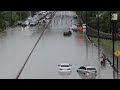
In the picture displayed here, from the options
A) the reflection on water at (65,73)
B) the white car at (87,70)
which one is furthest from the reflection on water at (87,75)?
the reflection on water at (65,73)

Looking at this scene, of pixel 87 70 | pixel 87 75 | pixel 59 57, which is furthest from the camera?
pixel 59 57

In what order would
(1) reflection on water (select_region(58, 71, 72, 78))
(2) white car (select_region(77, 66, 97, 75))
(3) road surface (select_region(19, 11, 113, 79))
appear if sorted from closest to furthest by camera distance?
(3) road surface (select_region(19, 11, 113, 79)) → (1) reflection on water (select_region(58, 71, 72, 78)) → (2) white car (select_region(77, 66, 97, 75))

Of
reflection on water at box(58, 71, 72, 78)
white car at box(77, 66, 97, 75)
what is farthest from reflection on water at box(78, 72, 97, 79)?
reflection on water at box(58, 71, 72, 78)

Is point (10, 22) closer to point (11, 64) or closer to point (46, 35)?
point (46, 35)

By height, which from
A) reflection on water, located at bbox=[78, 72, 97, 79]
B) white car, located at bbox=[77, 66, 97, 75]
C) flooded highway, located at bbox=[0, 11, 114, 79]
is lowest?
reflection on water, located at bbox=[78, 72, 97, 79]

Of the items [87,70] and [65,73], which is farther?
[65,73]

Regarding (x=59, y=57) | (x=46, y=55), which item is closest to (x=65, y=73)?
(x=59, y=57)

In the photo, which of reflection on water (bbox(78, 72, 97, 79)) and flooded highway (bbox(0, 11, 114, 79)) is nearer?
reflection on water (bbox(78, 72, 97, 79))

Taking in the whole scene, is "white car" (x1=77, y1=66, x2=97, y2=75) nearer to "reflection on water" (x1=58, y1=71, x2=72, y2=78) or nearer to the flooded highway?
the flooded highway

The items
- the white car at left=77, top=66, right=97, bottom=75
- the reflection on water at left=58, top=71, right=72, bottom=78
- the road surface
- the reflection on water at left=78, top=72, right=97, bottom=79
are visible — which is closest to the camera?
the reflection on water at left=78, top=72, right=97, bottom=79

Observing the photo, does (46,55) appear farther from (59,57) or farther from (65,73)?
(65,73)

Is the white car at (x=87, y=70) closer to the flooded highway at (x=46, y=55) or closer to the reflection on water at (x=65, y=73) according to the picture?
the flooded highway at (x=46, y=55)
